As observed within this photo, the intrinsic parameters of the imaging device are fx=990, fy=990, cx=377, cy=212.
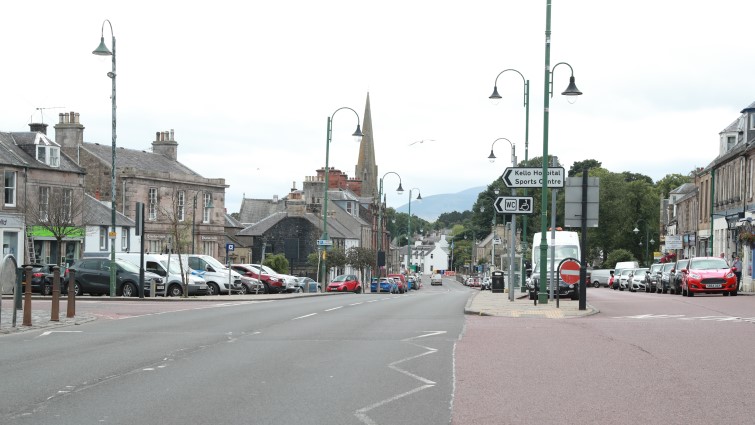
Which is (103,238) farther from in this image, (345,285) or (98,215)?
(345,285)

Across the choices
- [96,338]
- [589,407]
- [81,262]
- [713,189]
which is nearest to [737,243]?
[713,189]

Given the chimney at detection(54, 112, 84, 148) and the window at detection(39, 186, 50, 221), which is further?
the chimney at detection(54, 112, 84, 148)

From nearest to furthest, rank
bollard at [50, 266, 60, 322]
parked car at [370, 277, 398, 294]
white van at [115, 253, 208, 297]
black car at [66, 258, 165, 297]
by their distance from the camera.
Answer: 1. bollard at [50, 266, 60, 322]
2. black car at [66, 258, 165, 297]
3. white van at [115, 253, 208, 297]
4. parked car at [370, 277, 398, 294]

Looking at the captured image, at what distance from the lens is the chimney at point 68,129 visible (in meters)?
66.7

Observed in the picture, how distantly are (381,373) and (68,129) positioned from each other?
194 ft

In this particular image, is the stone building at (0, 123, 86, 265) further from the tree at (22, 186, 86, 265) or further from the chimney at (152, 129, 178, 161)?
the chimney at (152, 129, 178, 161)

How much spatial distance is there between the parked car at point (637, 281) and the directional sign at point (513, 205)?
3080 cm

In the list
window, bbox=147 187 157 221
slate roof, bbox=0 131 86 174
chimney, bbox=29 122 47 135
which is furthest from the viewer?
window, bbox=147 187 157 221

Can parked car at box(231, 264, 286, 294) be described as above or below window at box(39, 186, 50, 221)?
below

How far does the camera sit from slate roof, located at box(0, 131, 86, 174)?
174ft

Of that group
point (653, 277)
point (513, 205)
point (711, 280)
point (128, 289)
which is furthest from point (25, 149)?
point (711, 280)

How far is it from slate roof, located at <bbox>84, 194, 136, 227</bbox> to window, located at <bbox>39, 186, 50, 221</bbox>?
4452mm

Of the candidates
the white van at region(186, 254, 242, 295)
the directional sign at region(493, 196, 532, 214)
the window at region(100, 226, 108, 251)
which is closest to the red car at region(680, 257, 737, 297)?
the directional sign at region(493, 196, 532, 214)

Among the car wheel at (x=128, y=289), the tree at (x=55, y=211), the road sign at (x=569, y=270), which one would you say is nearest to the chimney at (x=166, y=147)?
the tree at (x=55, y=211)
